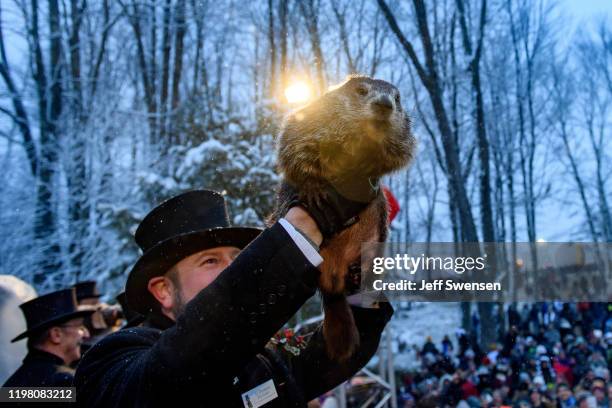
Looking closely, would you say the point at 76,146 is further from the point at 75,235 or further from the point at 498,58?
the point at 498,58

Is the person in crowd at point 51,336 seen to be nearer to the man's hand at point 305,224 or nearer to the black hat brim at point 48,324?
the black hat brim at point 48,324

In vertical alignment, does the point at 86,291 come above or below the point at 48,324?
above

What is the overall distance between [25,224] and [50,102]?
242 cm

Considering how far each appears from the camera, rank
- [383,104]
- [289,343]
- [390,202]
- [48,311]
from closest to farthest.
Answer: [383,104] < [289,343] < [390,202] < [48,311]

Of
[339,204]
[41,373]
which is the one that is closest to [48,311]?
[41,373]

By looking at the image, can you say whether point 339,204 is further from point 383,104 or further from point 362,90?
point 362,90

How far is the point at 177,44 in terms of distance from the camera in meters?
10.5

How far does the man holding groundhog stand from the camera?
105 centimetres

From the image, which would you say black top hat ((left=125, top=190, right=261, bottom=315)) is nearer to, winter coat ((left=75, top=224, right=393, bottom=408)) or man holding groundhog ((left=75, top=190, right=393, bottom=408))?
man holding groundhog ((left=75, top=190, right=393, bottom=408))

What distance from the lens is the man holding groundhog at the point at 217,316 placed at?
3.45ft

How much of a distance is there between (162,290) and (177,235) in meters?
0.24

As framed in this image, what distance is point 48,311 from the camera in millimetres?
3369

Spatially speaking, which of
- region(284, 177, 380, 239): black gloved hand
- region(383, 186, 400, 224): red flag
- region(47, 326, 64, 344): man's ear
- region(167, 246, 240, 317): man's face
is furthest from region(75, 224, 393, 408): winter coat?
region(47, 326, 64, 344): man's ear

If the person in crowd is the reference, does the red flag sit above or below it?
above
